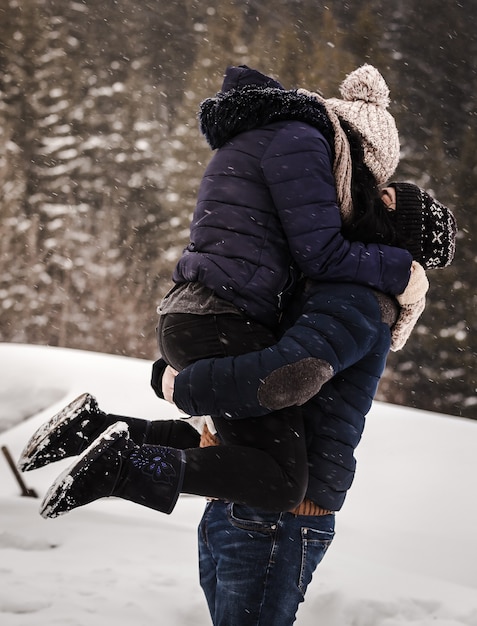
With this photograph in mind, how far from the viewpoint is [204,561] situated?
6.43ft

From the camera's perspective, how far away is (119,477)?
5.20 feet

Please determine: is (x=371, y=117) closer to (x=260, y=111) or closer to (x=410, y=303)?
(x=260, y=111)

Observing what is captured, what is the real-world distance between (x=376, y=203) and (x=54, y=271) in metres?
16.1

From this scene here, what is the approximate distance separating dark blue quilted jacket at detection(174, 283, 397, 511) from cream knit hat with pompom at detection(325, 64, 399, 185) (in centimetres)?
36

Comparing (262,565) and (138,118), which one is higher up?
(262,565)

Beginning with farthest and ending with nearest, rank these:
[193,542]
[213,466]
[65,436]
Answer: [193,542], [65,436], [213,466]

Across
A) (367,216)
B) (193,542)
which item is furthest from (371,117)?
(193,542)

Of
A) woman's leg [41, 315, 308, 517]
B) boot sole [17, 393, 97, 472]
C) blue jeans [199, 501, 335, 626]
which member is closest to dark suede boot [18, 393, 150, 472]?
boot sole [17, 393, 97, 472]

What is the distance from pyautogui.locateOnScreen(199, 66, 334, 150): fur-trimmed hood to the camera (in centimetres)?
178

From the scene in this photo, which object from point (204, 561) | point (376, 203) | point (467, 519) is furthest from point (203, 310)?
point (467, 519)

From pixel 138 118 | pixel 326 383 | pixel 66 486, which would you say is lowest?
pixel 138 118

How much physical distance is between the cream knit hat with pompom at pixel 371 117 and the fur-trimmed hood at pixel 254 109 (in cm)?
9

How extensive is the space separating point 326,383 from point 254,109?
A: 660mm

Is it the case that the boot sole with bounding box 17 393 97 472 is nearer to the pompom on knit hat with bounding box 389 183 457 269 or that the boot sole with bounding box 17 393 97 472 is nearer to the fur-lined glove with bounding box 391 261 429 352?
the fur-lined glove with bounding box 391 261 429 352
